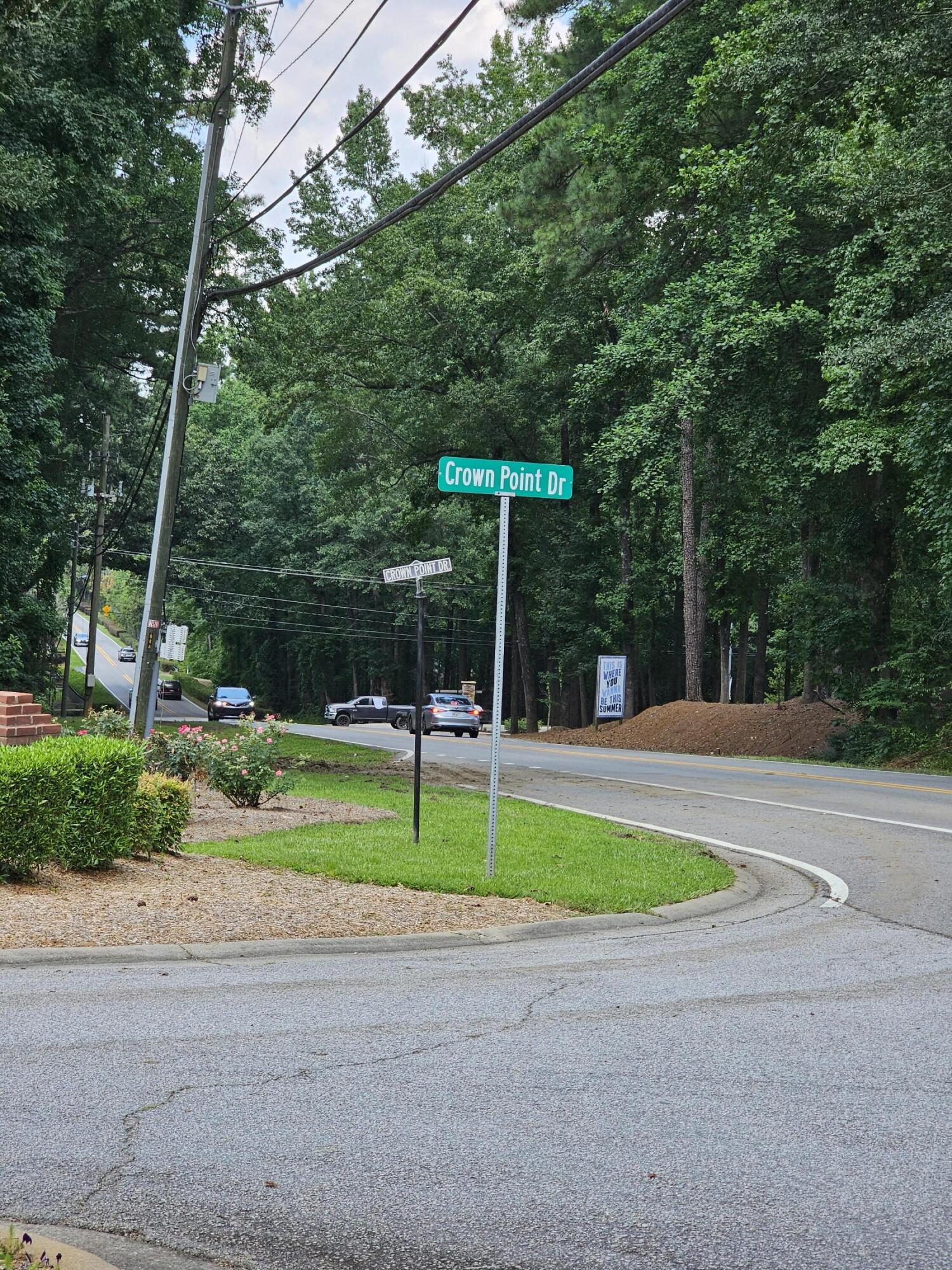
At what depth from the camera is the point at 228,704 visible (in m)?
55.8

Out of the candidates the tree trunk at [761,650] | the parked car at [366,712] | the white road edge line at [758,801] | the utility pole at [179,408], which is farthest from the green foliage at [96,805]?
the parked car at [366,712]

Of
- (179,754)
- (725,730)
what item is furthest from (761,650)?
(179,754)

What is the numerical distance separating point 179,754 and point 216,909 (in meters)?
7.15

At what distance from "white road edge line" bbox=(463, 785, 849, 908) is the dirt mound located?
15489 millimetres

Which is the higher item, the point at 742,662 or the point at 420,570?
the point at 742,662

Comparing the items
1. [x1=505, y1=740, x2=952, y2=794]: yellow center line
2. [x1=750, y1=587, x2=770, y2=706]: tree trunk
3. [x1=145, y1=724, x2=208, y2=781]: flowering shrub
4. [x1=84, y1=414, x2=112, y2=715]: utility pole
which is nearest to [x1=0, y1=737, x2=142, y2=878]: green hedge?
[x1=145, y1=724, x2=208, y2=781]: flowering shrub

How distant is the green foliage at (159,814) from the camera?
976 cm

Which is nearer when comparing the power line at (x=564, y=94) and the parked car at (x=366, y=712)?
the power line at (x=564, y=94)

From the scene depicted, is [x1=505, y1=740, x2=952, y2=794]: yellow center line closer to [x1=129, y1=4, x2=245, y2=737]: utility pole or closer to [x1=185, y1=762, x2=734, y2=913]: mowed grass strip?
[x1=185, y1=762, x2=734, y2=913]: mowed grass strip

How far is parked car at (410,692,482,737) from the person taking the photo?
46156 millimetres

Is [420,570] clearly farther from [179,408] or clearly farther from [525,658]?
[525,658]

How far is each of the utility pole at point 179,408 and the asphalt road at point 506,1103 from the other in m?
10.8

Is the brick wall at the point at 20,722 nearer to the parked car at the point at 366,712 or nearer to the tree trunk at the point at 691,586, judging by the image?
the tree trunk at the point at 691,586

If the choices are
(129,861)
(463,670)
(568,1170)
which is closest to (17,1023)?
(568,1170)
